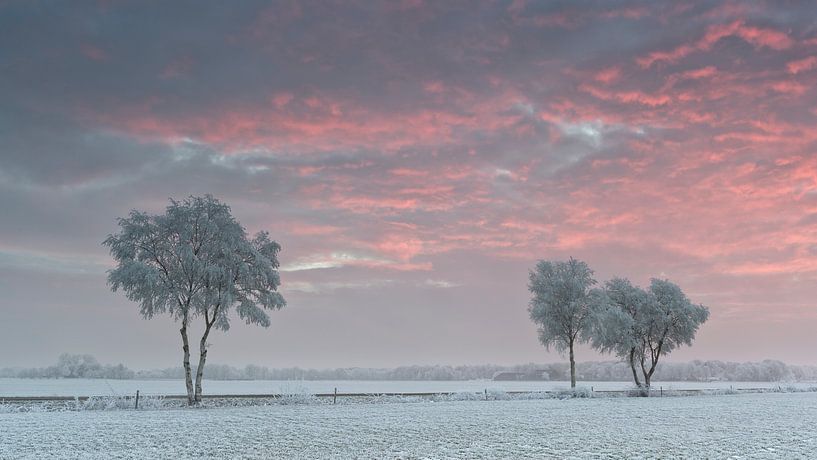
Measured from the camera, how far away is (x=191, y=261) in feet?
147

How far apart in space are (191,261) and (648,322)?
180ft

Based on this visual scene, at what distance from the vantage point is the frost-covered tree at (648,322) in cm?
7131

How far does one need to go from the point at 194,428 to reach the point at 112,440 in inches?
192

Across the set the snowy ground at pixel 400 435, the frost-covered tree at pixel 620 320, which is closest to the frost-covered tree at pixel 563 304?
the frost-covered tree at pixel 620 320

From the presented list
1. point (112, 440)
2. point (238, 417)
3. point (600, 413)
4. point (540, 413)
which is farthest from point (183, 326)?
point (600, 413)

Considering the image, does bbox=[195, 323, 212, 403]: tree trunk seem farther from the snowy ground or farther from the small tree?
the small tree

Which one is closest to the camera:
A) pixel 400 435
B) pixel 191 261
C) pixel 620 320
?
pixel 400 435

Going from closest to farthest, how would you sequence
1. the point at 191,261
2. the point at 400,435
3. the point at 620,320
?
the point at 400,435, the point at 191,261, the point at 620,320

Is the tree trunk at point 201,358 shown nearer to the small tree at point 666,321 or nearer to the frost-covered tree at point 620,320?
the frost-covered tree at point 620,320

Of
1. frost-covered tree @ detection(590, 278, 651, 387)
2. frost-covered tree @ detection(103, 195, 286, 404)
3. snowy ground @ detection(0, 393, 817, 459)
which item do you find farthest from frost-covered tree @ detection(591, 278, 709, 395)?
frost-covered tree @ detection(103, 195, 286, 404)

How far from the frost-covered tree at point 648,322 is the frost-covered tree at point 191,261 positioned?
144 feet

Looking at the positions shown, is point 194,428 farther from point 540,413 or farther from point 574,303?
point 574,303

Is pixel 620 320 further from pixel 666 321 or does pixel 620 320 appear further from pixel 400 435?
pixel 400 435

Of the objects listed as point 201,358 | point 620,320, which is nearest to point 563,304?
point 620,320
